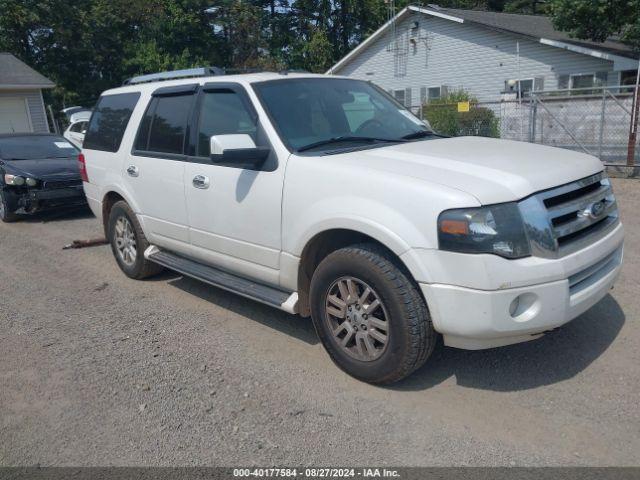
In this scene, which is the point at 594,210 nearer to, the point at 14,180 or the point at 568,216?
the point at 568,216

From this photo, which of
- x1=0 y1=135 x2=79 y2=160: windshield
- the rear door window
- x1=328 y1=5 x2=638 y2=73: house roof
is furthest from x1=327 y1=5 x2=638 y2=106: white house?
the rear door window

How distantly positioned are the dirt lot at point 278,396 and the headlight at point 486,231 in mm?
998

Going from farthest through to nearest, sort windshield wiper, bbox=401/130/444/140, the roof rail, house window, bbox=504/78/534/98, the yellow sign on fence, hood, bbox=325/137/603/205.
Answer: house window, bbox=504/78/534/98, the yellow sign on fence, the roof rail, windshield wiper, bbox=401/130/444/140, hood, bbox=325/137/603/205

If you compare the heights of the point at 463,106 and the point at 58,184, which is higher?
the point at 463,106

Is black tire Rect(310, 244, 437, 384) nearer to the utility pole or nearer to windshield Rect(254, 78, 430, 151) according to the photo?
windshield Rect(254, 78, 430, 151)

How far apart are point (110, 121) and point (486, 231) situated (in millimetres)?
4524

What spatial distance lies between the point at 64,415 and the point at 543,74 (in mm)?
20140

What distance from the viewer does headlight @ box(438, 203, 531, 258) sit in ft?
9.98

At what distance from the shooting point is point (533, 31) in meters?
20.8

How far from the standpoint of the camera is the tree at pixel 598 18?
49.0 ft

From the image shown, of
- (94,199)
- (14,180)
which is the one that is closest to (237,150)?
(94,199)

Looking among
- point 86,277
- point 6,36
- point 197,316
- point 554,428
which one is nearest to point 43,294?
point 86,277

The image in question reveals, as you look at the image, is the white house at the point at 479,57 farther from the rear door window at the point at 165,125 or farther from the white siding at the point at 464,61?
the rear door window at the point at 165,125

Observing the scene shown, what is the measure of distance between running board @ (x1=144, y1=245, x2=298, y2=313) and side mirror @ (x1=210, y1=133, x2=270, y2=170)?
965 mm
